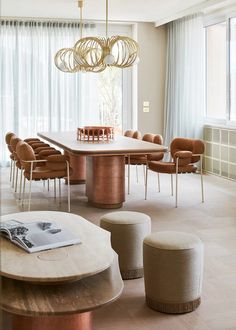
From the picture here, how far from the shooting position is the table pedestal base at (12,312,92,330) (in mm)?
2387

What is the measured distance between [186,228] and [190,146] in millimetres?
1658

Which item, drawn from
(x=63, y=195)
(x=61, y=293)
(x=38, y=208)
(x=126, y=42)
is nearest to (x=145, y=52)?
(x=126, y=42)

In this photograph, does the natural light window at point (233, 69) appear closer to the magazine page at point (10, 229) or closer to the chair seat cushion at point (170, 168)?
the chair seat cushion at point (170, 168)

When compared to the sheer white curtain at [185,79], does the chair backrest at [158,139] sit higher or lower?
A: lower

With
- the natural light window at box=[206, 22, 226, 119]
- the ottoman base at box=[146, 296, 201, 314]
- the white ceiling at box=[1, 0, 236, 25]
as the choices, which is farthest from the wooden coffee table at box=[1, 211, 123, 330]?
the natural light window at box=[206, 22, 226, 119]

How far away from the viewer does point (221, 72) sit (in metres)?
8.70

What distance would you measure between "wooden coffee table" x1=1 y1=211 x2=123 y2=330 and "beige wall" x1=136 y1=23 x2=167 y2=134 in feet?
24.5

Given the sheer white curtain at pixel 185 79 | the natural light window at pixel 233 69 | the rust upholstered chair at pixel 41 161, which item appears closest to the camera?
the rust upholstered chair at pixel 41 161

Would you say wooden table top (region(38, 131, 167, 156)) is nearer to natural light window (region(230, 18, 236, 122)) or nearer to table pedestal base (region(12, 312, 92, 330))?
natural light window (region(230, 18, 236, 122))

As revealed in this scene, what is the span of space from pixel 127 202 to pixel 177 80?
3.67 meters

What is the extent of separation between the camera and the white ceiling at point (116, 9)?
25.7 feet

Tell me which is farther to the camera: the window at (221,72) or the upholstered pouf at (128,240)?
the window at (221,72)

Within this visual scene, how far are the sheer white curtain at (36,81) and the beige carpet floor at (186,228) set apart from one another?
1138mm

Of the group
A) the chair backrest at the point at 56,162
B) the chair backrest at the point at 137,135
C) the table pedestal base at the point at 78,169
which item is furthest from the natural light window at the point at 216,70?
the chair backrest at the point at 56,162
